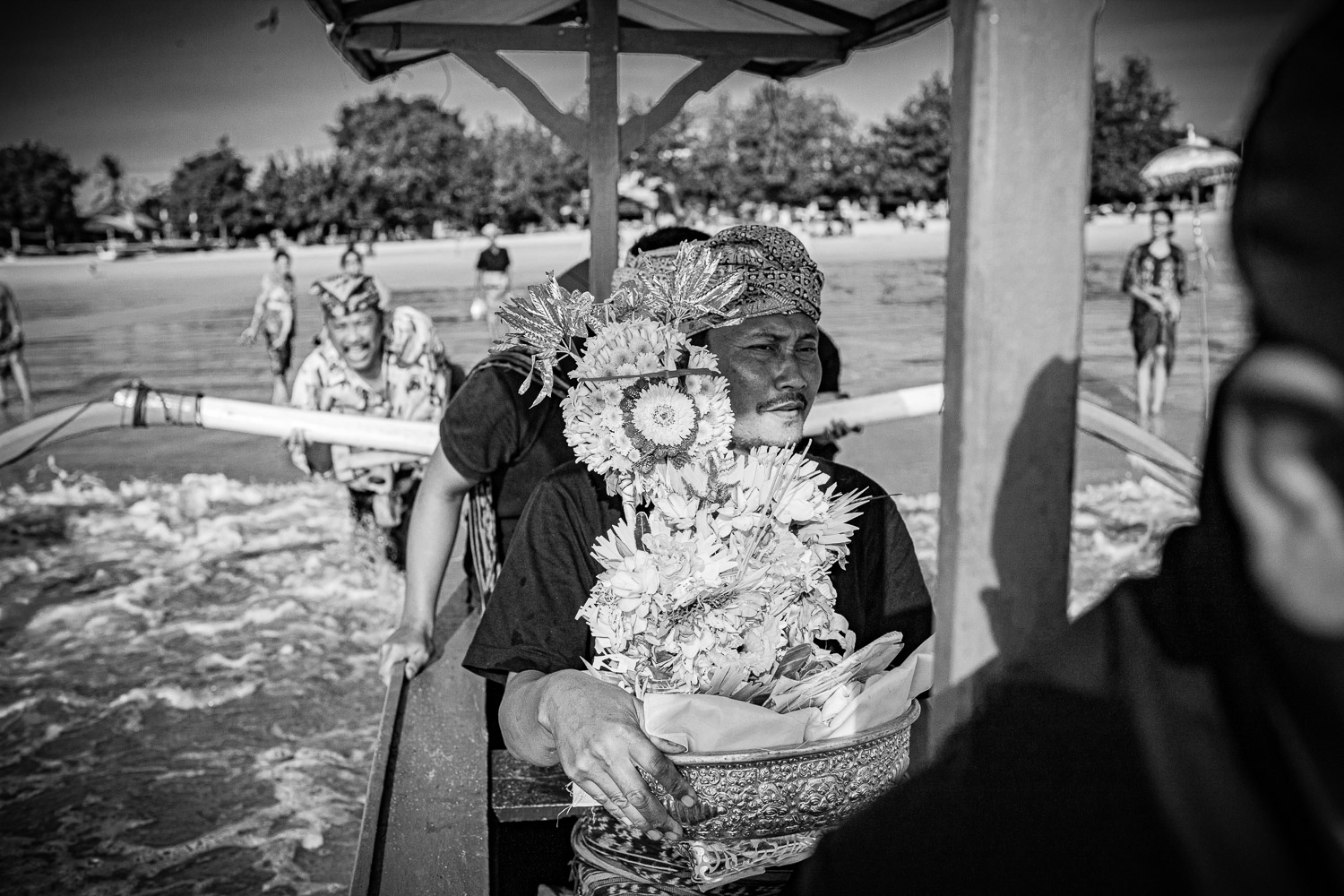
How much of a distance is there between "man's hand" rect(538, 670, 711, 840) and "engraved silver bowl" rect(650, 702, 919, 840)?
2 centimetres

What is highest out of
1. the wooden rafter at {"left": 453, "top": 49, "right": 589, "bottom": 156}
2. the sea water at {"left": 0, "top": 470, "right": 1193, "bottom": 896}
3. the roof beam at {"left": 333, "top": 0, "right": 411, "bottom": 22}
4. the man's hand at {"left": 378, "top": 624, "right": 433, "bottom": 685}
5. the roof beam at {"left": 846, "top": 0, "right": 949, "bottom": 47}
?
the roof beam at {"left": 333, "top": 0, "right": 411, "bottom": 22}

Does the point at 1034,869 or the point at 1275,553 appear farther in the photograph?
the point at 1034,869

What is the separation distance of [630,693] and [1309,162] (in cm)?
149

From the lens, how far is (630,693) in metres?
1.97

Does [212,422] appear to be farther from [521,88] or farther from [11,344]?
[11,344]

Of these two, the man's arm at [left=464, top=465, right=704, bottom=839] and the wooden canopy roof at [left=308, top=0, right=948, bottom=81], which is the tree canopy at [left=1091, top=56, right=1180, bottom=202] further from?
the man's arm at [left=464, top=465, right=704, bottom=839]

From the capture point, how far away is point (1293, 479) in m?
0.71

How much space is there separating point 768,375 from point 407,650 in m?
1.92

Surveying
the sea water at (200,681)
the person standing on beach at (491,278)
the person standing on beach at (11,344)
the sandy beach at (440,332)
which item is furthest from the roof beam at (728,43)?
the person standing on beach at (491,278)

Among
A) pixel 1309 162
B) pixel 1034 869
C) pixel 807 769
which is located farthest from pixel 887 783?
pixel 1309 162

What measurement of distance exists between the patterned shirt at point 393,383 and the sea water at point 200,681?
113cm

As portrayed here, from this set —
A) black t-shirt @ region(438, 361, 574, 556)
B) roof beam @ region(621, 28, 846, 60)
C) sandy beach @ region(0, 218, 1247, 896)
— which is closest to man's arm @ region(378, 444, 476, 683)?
black t-shirt @ region(438, 361, 574, 556)

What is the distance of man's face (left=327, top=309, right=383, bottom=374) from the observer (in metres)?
5.59

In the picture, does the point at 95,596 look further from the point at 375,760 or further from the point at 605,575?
the point at 605,575
